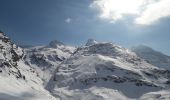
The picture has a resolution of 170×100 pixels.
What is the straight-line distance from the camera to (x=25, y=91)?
555 ft

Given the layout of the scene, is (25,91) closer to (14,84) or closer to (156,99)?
(14,84)

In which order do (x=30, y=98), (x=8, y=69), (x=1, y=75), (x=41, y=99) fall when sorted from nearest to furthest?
1. (x=30, y=98)
2. (x=41, y=99)
3. (x=1, y=75)
4. (x=8, y=69)

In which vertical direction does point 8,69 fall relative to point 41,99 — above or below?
above

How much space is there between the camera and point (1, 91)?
445 ft

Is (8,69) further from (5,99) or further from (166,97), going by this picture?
(166,97)

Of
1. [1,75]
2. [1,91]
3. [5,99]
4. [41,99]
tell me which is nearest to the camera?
[5,99]

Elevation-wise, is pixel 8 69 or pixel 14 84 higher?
pixel 8 69

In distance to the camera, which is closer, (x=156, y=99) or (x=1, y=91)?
(x=1, y=91)

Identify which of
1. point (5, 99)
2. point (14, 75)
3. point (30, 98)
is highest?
point (14, 75)

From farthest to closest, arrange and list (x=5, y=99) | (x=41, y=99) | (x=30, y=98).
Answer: (x=41, y=99) < (x=30, y=98) < (x=5, y=99)

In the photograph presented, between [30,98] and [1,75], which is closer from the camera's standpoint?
[30,98]

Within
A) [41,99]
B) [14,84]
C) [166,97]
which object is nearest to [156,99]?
[166,97]

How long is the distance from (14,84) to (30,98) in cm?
2214

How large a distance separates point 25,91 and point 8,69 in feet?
107
